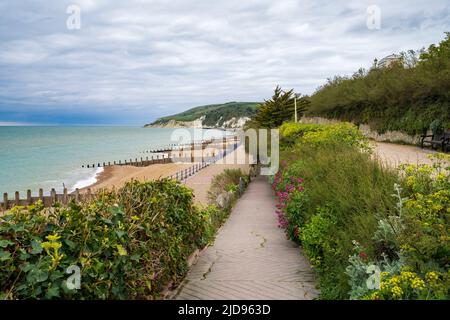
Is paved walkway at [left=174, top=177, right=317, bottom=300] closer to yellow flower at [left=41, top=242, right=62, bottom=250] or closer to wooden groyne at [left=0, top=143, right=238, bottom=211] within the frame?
wooden groyne at [left=0, top=143, right=238, bottom=211]

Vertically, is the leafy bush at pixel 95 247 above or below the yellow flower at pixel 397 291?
above

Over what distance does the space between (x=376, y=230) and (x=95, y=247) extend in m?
3.03

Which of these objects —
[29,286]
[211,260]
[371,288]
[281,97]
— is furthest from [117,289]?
[281,97]

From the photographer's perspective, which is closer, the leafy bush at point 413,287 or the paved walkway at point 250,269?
the leafy bush at point 413,287

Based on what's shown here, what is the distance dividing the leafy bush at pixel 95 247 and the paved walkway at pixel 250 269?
59 centimetres

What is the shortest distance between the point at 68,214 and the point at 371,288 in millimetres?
2713

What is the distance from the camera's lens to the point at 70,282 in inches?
110

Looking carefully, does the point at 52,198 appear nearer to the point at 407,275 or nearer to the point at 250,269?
the point at 250,269

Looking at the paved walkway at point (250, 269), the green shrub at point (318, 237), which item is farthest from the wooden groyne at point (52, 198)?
the green shrub at point (318, 237)

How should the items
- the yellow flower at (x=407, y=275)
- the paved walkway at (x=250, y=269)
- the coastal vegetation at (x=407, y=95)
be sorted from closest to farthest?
the yellow flower at (x=407, y=275)
the paved walkway at (x=250, y=269)
the coastal vegetation at (x=407, y=95)

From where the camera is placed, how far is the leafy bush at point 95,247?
104 inches

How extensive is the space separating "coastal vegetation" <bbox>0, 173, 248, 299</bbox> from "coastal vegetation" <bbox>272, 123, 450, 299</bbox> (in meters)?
2.07

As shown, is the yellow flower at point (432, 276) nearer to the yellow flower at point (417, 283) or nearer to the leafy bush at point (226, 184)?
the yellow flower at point (417, 283)

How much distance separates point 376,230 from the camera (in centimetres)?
427
